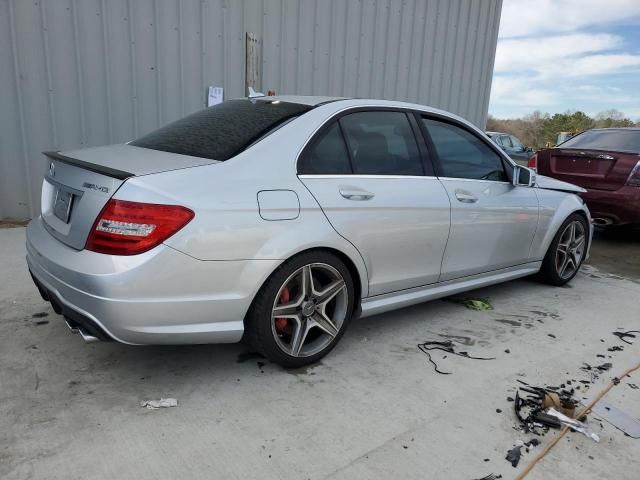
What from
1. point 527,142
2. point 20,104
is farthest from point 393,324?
point 527,142

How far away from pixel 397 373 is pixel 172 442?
1.28 metres

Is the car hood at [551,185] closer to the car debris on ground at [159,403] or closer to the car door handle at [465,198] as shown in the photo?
the car door handle at [465,198]

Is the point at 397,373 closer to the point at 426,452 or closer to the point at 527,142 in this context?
the point at 426,452

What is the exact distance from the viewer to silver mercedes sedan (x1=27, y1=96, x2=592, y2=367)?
2.21 metres

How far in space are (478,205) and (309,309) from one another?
156 centimetres

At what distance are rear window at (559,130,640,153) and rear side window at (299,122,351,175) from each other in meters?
4.99

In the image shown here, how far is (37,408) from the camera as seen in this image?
91.6 inches

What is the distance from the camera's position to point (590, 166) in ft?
20.7

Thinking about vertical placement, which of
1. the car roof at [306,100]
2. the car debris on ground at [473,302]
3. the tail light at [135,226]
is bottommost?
the car debris on ground at [473,302]

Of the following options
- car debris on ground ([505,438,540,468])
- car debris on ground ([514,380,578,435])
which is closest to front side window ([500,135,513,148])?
car debris on ground ([514,380,578,435])

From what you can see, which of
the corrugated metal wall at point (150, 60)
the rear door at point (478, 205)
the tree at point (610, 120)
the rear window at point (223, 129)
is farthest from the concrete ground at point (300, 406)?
the tree at point (610, 120)

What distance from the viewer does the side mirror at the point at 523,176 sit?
153 inches

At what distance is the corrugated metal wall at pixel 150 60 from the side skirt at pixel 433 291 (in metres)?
4.26

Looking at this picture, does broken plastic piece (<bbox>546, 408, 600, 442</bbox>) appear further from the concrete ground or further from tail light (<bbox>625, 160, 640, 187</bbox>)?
tail light (<bbox>625, 160, 640, 187</bbox>)
